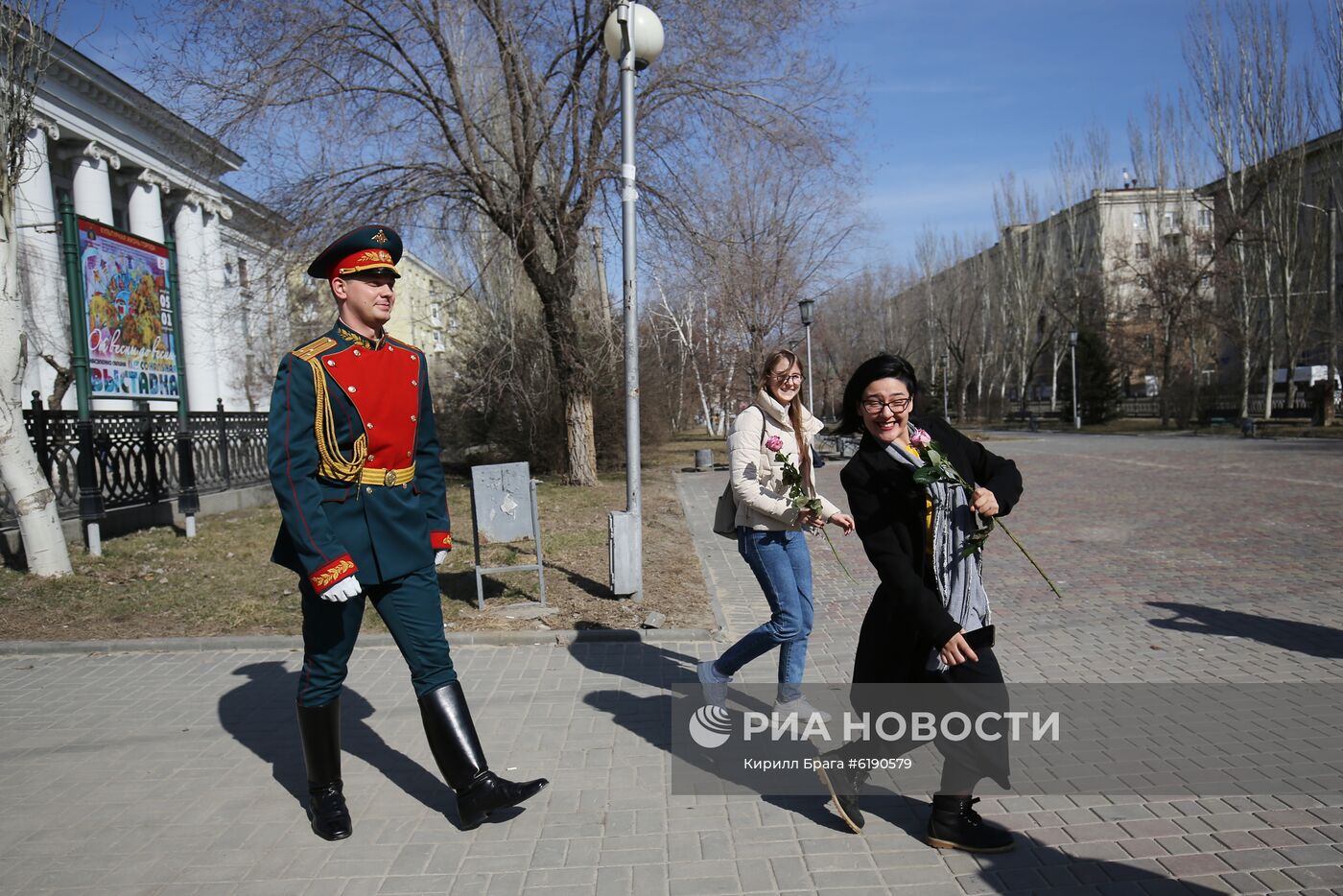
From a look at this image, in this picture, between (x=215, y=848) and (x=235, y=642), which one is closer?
(x=215, y=848)

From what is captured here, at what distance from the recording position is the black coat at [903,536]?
3078mm

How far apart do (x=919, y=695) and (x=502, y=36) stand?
46.4ft

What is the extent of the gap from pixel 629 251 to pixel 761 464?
3.71m

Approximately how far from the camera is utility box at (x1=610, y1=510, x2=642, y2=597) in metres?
7.49

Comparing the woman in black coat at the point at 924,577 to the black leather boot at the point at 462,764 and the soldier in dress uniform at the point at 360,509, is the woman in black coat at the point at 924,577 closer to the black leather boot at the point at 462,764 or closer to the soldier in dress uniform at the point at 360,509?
the black leather boot at the point at 462,764

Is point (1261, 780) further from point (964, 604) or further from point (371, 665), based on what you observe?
point (371, 665)

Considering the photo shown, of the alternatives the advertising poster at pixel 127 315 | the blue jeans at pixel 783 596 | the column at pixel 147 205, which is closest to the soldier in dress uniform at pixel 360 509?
the blue jeans at pixel 783 596

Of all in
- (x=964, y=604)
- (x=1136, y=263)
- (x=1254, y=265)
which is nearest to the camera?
(x=964, y=604)

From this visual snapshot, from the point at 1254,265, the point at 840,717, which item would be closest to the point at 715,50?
the point at 840,717

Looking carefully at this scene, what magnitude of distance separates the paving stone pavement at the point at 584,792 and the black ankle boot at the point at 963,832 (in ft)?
0.20

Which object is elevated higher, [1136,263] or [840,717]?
[1136,263]

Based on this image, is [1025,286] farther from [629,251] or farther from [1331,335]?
[629,251]

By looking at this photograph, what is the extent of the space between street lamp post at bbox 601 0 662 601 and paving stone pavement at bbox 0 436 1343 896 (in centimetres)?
104

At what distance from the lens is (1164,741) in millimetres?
4359
